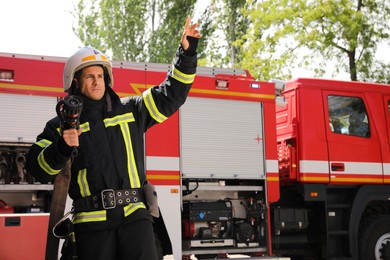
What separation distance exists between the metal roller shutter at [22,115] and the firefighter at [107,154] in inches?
117

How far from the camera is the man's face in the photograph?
12.0 feet

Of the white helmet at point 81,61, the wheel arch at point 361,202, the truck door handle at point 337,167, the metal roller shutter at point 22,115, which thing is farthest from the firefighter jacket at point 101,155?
the wheel arch at point 361,202

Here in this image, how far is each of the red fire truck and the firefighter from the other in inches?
120

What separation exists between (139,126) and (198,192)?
420cm

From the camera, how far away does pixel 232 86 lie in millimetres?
7957

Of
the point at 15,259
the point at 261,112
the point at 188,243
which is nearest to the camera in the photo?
the point at 15,259

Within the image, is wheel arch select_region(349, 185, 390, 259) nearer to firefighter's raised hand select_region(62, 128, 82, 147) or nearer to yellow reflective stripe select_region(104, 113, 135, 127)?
yellow reflective stripe select_region(104, 113, 135, 127)

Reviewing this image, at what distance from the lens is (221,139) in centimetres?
781

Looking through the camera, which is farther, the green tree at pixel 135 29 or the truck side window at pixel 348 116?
the green tree at pixel 135 29

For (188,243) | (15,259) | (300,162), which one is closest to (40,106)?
(15,259)

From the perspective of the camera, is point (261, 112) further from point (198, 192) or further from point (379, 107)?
point (379, 107)

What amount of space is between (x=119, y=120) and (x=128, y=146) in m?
0.17

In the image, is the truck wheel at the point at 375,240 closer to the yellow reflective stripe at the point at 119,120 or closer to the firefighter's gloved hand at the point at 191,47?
the firefighter's gloved hand at the point at 191,47

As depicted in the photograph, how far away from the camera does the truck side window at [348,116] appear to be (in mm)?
8719
